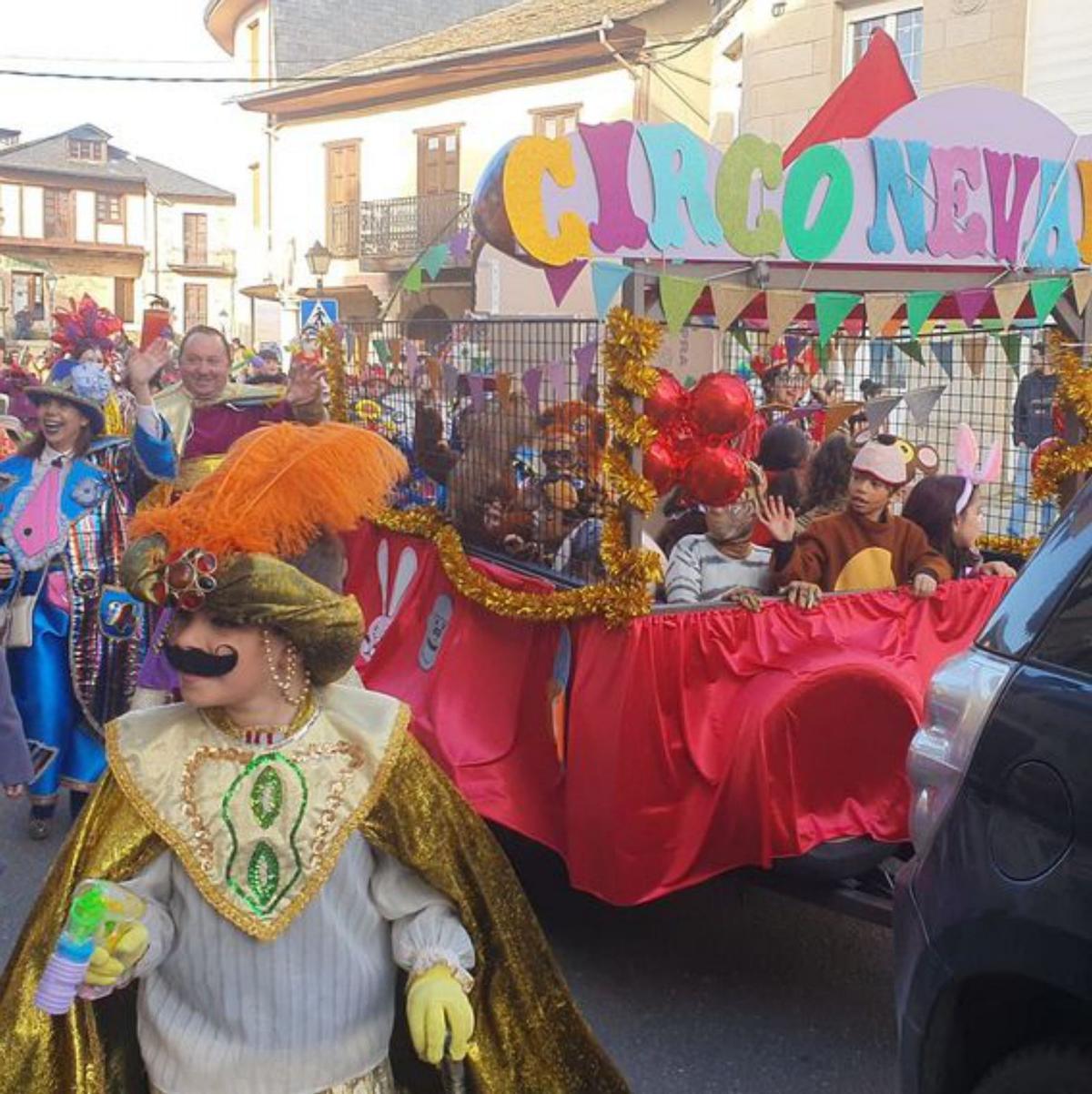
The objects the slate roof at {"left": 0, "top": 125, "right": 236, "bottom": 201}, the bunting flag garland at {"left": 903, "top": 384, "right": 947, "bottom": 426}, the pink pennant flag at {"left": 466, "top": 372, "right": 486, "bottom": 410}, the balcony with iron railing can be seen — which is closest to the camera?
the pink pennant flag at {"left": 466, "top": 372, "right": 486, "bottom": 410}

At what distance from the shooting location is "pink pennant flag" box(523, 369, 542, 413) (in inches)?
177

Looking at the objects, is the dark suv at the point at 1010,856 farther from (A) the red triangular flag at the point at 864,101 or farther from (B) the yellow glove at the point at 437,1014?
(A) the red triangular flag at the point at 864,101

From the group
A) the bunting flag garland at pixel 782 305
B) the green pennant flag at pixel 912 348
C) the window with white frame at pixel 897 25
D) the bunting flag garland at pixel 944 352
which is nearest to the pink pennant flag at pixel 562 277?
the bunting flag garland at pixel 782 305

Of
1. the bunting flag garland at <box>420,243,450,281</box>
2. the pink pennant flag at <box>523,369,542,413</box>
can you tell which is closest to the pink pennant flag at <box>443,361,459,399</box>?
the bunting flag garland at <box>420,243,450,281</box>

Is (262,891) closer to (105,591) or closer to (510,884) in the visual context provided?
(510,884)

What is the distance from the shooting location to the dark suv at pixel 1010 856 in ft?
6.95

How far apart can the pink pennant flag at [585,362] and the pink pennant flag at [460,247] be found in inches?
42.0

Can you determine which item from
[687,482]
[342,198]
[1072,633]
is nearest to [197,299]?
[342,198]

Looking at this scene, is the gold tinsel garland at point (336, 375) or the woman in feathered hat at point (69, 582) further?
the gold tinsel garland at point (336, 375)

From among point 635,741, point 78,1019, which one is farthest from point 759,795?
point 78,1019

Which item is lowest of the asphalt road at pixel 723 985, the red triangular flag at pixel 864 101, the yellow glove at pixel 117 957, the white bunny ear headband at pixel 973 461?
the asphalt road at pixel 723 985

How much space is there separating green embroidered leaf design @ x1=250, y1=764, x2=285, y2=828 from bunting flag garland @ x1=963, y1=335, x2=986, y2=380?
407 cm

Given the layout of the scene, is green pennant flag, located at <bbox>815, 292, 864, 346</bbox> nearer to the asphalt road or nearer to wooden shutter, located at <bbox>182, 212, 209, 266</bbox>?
the asphalt road

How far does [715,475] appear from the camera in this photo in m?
4.21
